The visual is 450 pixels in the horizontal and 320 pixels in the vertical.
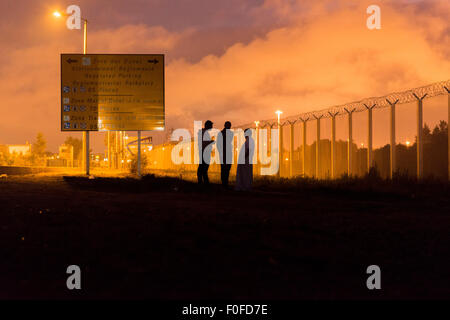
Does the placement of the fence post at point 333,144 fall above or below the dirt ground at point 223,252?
above

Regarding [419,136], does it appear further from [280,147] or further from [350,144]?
[280,147]

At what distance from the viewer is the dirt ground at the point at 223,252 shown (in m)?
3.70

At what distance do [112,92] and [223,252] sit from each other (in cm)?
1727

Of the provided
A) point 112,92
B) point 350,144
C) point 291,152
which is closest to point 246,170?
point 350,144

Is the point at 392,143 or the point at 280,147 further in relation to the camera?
the point at 280,147

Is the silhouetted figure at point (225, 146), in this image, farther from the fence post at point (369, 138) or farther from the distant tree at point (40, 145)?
the distant tree at point (40, 145)

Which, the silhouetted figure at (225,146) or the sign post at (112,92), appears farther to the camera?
the sign post at (112,92)

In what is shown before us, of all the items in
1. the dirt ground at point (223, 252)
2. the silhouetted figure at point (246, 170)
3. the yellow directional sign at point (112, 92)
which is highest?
the yellow directional sign at point (112, 92)

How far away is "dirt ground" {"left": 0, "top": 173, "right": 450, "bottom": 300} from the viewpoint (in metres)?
3.70

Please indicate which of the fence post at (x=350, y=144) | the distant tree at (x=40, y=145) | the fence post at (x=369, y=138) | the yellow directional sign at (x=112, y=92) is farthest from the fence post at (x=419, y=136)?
the distant tree at (x=40, y=145)

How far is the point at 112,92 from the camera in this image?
20.7 m

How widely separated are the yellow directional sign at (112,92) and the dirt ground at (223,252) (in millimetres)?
12627

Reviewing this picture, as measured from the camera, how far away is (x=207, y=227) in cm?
626

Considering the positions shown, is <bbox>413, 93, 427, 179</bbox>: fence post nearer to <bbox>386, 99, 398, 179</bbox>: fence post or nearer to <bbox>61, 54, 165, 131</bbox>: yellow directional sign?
<bbox>386, 99, 398, 179</bbox>: fence post
